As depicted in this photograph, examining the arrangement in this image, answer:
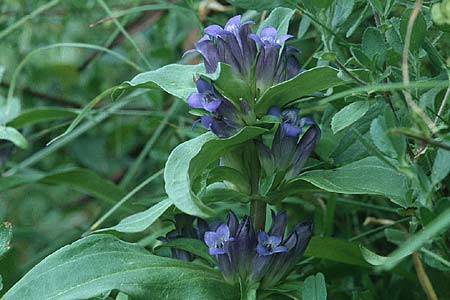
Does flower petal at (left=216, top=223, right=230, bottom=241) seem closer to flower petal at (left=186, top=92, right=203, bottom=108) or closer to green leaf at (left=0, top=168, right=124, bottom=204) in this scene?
flower petal at (left=186, top=92, right=203, bottom=108)

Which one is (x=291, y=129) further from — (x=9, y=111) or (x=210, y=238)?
(x=9, y=111)

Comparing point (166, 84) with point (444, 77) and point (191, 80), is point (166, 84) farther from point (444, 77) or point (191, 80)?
point (444, 77)

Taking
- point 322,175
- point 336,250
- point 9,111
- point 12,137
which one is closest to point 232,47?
point 322,175

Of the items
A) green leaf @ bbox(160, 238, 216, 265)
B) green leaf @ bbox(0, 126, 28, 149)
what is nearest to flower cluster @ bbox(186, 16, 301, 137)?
green leaf @ bbox(160, 238, 216, 265)

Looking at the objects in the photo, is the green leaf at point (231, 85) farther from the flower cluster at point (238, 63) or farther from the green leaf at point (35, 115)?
the green leaf at point (35, 115)

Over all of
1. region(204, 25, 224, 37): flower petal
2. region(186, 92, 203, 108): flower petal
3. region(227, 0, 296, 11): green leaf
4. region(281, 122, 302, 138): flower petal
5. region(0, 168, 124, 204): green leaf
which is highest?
region(204, 25, 224, 37): flower petal

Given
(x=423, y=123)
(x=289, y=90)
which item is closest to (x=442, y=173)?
(x=423, y=123)

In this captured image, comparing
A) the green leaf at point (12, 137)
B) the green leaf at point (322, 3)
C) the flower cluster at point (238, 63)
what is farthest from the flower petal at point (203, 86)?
the green leaf at point (12, 137)
